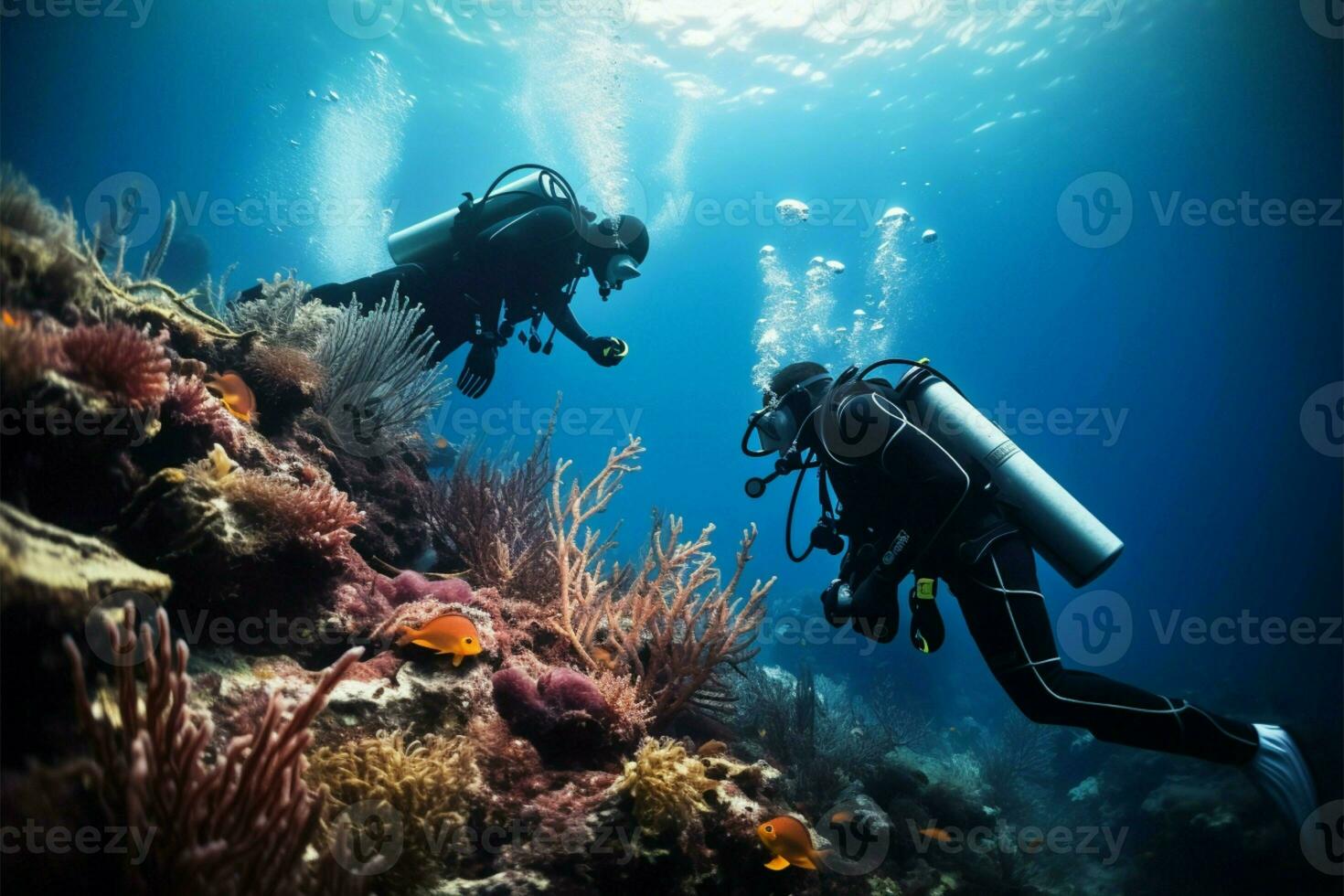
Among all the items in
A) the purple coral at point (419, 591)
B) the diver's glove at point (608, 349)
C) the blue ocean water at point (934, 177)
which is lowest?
the purple coral at point (419, 591)

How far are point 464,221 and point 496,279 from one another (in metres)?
0.82

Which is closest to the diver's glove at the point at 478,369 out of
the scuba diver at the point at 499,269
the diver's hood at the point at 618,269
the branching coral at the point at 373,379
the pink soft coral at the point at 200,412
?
the scuba diver at the point at 499,269

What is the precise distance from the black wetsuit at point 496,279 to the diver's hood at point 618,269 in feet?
1.26

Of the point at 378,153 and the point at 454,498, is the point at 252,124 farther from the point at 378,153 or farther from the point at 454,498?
the point at 454,498

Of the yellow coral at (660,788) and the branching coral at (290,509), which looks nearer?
the yellow coral at (660,788)

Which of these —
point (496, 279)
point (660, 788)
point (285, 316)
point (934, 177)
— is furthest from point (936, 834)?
point (934, 177)

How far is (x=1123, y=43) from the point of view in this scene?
2278cm

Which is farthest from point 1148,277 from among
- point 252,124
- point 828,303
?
point 252,124

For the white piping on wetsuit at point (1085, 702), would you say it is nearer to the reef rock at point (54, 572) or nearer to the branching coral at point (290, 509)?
the branching coral at point (290, 509)

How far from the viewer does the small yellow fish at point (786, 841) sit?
2893 millimetres

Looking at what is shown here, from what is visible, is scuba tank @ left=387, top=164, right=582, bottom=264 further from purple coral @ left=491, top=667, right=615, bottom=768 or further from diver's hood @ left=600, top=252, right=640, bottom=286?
purple coral @ left=491, top=667, right=615, bottom=768

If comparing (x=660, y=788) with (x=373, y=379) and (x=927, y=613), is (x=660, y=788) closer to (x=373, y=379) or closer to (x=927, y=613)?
(x=927, y=613)

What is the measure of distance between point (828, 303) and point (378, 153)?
4028 cm

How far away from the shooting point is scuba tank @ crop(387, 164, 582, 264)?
22.4ft
